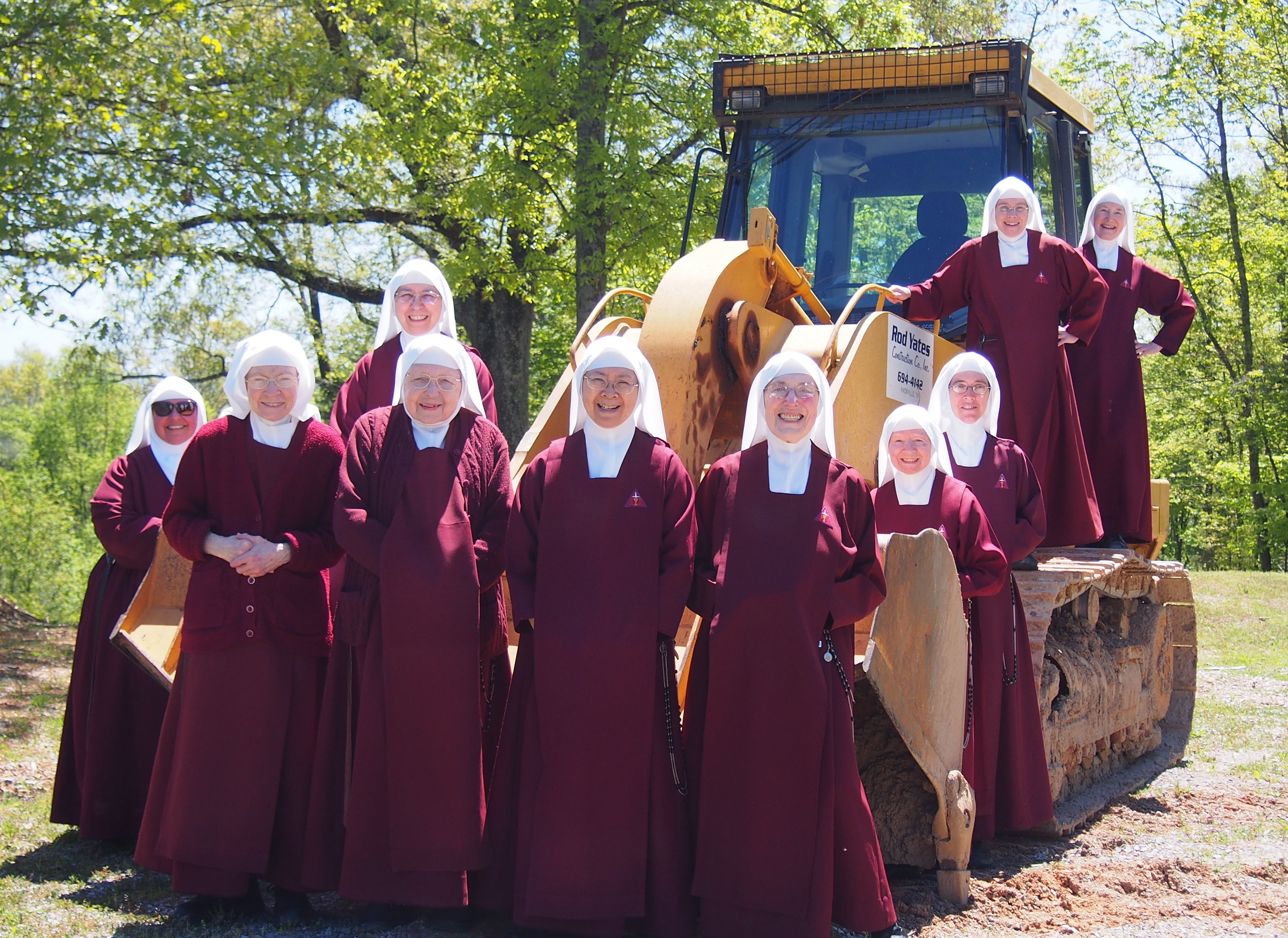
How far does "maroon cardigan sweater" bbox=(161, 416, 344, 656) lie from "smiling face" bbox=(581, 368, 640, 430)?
3.21 ft

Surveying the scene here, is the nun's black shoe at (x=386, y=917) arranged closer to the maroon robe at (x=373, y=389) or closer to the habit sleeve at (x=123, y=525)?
the maroon robe at (x=373, y=389)

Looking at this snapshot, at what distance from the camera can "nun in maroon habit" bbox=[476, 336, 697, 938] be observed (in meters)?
3.85

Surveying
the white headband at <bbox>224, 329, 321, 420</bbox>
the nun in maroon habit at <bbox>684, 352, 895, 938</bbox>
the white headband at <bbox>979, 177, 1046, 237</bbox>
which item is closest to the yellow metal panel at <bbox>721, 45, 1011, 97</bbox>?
the white headband at <bbox>979, 177, 1046, 237</bbox>

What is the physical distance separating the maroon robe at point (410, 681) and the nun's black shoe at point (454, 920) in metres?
0.18

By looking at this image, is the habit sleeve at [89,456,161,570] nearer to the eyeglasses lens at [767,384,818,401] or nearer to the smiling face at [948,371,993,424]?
the eyeglasses lens at [767,384,818,401]

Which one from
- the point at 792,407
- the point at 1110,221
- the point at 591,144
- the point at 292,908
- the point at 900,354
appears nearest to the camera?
the point at 792,407

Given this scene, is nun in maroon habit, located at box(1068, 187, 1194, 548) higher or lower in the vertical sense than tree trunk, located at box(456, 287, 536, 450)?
lower

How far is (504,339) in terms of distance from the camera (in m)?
14.7

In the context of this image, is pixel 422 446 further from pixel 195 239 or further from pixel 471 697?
pixel 195 239

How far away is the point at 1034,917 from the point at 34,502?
103 feet

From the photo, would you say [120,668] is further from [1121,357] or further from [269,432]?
[1121,357]

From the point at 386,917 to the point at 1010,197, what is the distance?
4.02 metres

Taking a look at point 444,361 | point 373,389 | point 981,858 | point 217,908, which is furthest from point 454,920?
point 981,858

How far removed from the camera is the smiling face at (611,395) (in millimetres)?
4008
